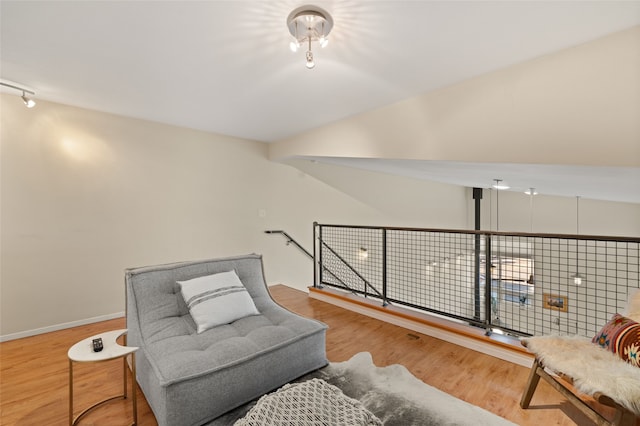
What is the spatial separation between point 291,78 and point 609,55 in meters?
2.12

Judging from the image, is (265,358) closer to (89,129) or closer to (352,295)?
(352,295)

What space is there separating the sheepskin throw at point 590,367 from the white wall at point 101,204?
3788mm

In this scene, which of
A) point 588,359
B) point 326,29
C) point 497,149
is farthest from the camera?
point 497,149

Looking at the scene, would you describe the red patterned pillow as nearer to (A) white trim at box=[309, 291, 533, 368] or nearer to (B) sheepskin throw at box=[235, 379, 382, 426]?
(A) white trim at box=[309, 291, 533, 368]

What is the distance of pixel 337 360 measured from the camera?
2.34 meters

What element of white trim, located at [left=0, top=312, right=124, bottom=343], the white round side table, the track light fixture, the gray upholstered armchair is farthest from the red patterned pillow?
the track light fixture

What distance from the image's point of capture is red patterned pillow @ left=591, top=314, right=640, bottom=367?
1.42 meters

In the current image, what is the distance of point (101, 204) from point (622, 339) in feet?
14.8

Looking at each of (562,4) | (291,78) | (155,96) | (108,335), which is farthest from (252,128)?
(562,4)

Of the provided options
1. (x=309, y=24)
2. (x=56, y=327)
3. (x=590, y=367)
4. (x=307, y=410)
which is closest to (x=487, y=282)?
(x=590, y=367)

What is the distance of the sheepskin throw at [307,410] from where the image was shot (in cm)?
126

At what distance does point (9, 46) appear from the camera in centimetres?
194

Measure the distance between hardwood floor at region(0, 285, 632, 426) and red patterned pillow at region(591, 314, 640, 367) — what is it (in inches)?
19.4

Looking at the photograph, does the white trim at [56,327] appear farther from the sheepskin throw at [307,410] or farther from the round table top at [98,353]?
the sheepskin throw at [307,410]
